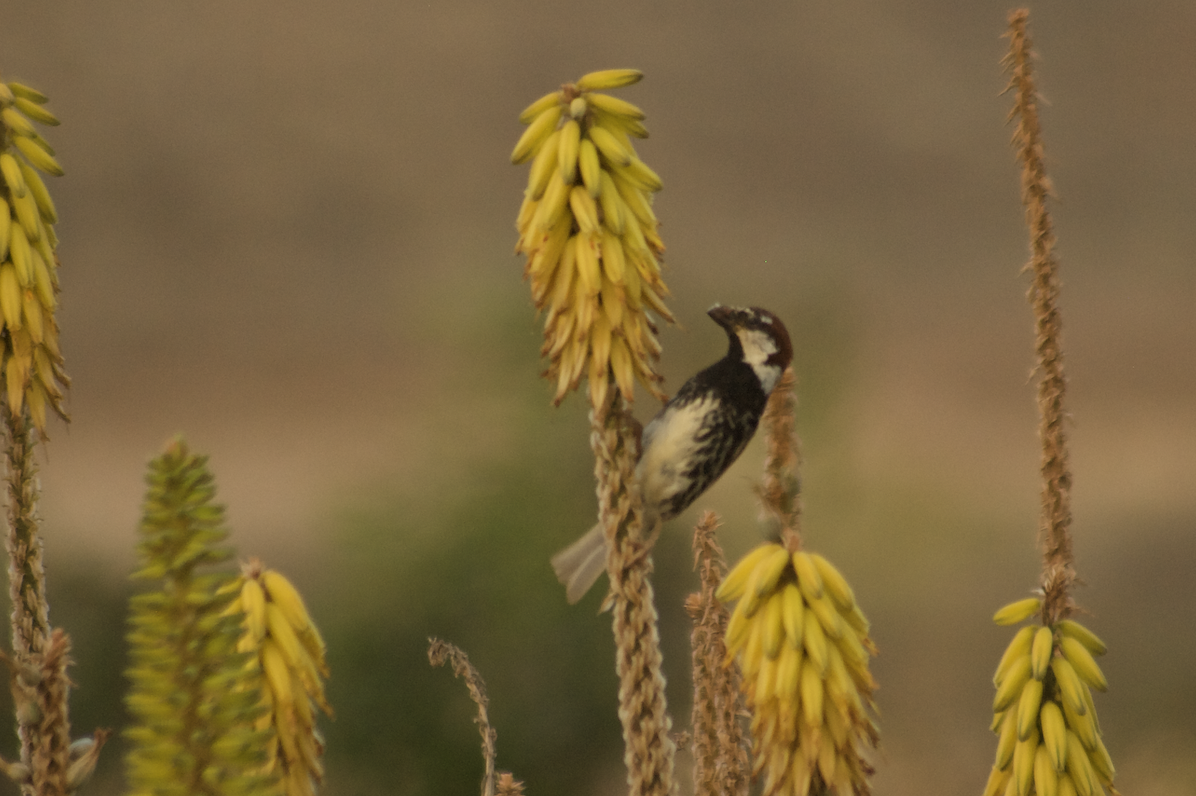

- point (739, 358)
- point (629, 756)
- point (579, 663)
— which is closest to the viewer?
point (629, 756)

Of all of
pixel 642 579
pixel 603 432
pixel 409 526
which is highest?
pixel 603 432

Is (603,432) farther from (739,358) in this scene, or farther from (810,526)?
(810,526)

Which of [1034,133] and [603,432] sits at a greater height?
[1034,133]

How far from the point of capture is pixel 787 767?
1.31m

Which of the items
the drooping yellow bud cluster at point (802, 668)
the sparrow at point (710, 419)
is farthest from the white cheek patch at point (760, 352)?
the drooping yellow bud cluster at point (802, 668)

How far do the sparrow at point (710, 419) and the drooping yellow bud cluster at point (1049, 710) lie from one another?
2.75ft

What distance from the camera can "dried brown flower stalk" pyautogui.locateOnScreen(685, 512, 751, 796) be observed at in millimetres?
1345

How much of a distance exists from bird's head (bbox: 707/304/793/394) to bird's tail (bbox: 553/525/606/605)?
1.16 feet

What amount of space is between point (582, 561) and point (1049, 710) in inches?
35.1

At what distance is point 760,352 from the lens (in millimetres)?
2137

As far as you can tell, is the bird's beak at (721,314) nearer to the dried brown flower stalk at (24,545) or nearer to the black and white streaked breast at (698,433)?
the black and white streaked breast at (698,433)

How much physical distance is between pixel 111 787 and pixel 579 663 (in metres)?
2.67

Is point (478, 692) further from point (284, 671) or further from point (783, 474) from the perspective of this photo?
point (783, 474)

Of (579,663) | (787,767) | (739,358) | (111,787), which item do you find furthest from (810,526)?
(787,767)
